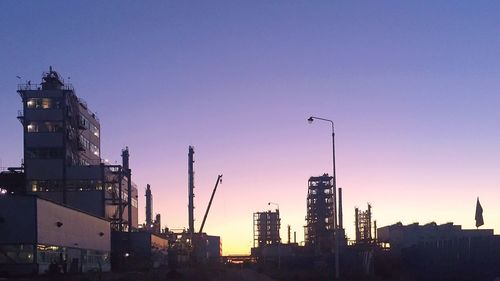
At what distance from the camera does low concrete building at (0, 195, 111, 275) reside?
61969 mm

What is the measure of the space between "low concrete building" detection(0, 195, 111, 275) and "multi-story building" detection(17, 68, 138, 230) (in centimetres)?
2490

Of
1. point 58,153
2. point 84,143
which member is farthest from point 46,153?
point 84,143

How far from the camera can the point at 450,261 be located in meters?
47.8

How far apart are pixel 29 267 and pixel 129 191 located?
51.4 meters

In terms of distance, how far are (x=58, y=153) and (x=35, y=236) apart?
38013mm

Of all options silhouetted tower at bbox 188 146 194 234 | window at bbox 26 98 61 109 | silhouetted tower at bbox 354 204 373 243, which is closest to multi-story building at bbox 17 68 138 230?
window at bbox 26 98 61 109

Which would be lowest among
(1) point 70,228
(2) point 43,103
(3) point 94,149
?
(1) point 70,228

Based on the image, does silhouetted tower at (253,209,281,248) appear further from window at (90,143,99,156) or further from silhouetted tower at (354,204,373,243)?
window at (90,143,99,156)

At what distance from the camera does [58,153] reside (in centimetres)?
9888

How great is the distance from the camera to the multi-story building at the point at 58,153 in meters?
98.2

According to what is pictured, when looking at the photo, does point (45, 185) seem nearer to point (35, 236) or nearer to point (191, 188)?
point (35, 236)

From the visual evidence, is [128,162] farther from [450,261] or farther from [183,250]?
[450,261]

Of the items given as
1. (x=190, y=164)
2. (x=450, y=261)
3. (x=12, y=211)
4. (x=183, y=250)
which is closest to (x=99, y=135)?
(x=190, y=164)

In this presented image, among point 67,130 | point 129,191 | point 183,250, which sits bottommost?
point 183,250
